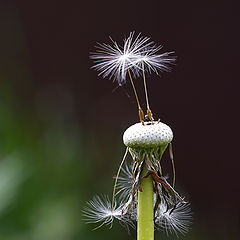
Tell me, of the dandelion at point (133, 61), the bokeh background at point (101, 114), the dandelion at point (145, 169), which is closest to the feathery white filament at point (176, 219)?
the dandelion at point (145, 169)

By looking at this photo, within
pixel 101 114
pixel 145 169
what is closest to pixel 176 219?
pixel 145 169

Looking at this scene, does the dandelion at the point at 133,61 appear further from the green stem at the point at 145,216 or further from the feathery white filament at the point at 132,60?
the green stem at the point at 145,216

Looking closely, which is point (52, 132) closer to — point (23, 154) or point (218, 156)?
point (23, 154)

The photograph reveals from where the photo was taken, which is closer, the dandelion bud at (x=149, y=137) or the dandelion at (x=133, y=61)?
the dandelion bud at (x=149, y=137)

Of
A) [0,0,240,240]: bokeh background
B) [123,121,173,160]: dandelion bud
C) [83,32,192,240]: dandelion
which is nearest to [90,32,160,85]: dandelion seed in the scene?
[83,32,192,240]: dandelion

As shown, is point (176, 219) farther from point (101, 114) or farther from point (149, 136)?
point (101, 114)

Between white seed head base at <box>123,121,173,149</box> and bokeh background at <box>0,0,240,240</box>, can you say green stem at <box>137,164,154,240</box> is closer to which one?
white seed head base at <box>123,121,173,149</box>
